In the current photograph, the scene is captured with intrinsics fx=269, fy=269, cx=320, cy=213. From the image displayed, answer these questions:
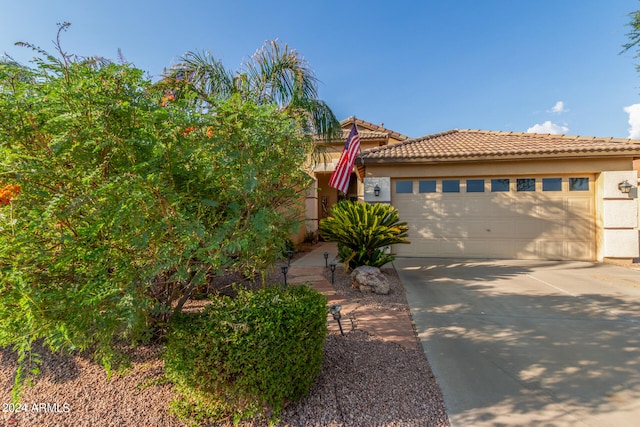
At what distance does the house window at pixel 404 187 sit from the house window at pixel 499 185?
2748 mm

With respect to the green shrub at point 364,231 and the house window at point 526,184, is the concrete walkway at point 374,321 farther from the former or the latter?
the house window at point 526,184

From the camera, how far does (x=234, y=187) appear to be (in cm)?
233

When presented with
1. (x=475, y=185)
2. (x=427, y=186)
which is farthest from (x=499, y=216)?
(x=427, y=186)

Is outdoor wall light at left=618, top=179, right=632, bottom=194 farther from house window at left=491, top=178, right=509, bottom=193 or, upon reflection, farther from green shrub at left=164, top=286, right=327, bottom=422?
green shrub at left=164, top=286, right=327, bottom=422

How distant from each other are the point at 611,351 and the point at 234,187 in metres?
5.08

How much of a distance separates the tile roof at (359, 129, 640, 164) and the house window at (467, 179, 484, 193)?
2.87 ft

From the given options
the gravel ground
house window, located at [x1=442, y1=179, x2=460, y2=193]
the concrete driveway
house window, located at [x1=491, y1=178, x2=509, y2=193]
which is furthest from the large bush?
house window, located at [x1=491, y1=178, x2=509, y2=193]

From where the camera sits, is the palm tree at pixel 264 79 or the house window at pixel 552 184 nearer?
the palm tree at pixel 264 79

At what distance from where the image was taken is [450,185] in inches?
375

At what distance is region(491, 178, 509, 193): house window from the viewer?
9297 millimetres

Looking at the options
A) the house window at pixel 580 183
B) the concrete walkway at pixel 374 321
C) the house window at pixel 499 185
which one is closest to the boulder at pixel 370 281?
the concrete walkway at pixel 374 321

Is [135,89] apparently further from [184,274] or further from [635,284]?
[635,284]

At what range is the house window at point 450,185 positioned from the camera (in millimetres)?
9492

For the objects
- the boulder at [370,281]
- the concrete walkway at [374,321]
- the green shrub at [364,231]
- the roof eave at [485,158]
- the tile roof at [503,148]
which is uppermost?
the tile roof at [503,148]
